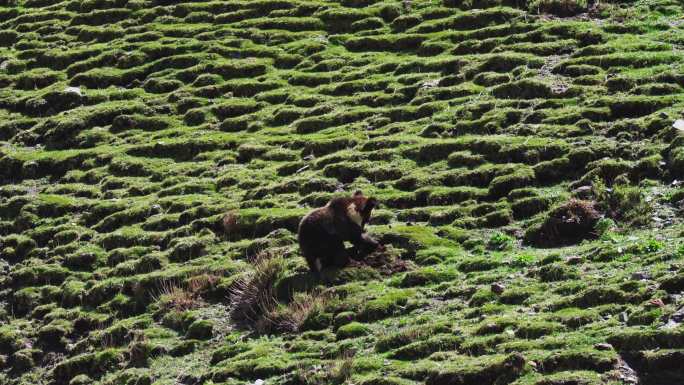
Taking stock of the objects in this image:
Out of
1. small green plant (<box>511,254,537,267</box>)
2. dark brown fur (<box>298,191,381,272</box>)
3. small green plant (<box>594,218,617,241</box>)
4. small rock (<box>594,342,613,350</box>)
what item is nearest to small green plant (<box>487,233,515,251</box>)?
small green plant (<box>511,254,537,267</box>)

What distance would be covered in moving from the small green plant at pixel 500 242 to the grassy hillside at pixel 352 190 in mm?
122

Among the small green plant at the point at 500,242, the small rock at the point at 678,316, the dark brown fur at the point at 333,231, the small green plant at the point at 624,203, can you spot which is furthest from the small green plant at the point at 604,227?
the small rock at the point at 678,316

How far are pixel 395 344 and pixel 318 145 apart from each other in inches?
537

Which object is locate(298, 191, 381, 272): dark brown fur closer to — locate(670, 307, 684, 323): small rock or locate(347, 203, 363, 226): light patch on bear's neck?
locate(347, 203, 363, 226): light patch on bear's neck

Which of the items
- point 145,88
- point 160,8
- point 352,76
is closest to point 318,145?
point 352,76

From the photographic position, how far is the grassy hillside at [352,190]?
18.5 m

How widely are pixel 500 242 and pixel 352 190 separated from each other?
588cm

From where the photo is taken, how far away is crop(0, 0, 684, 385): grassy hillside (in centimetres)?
1855

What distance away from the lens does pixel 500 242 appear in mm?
22906

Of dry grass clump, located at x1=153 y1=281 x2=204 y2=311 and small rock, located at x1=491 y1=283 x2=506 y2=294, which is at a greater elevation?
small rock, located at x1=491 y1=283 x2=506 y2=294

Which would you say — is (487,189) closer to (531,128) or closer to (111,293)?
(531,128)

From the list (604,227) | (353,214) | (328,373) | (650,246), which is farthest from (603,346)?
(353,214)

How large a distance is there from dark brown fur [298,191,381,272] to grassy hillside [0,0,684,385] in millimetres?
503

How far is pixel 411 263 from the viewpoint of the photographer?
73.5 ft
